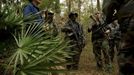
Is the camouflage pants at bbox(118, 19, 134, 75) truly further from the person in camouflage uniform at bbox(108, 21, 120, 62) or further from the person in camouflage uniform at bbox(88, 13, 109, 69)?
the person in camouflage uniform at bbox(108, 21, 120, 62)

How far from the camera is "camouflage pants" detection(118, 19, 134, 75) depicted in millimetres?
4688

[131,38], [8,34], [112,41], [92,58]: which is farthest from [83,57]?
[131,38]

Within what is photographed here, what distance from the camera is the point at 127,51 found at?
4746 millimetres

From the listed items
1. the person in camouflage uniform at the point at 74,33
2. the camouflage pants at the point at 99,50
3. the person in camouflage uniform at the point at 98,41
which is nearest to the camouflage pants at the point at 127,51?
the person in camouflage uniform at the point at 98,41

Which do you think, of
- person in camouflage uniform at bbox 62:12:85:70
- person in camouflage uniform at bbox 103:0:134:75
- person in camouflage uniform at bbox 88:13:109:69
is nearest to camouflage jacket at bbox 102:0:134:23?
person in camouflage uniform at bbox 103:0:134:75

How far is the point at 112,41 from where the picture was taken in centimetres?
1368

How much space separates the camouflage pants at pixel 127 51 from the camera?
4688mm

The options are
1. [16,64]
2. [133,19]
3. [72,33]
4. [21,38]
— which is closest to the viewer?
[133,19]

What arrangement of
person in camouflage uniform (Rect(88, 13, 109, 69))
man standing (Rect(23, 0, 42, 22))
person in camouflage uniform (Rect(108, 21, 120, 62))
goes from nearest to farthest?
1. man standing (Rect(23, 0, 42, 22))
2. person in camouflage uniform (Rect(88, 13, 109, 69))
3. person in camouflage uniform (Rect(108, 21, 120, 62))

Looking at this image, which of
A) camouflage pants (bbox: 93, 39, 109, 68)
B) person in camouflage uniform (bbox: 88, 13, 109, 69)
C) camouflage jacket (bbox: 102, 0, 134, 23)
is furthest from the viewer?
camouflage pants (bbox: 93, 39, 109, 68)

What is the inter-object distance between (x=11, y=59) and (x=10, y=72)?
354mm

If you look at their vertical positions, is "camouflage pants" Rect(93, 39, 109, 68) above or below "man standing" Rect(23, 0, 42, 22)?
below

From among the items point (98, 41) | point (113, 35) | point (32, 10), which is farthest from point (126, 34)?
point (113, 35)

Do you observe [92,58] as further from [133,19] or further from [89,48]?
[133,19]
